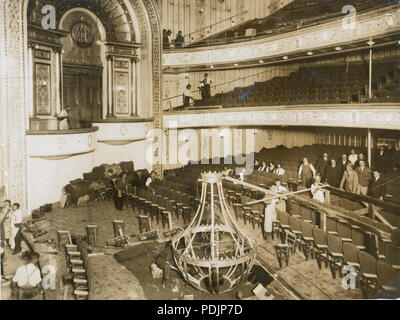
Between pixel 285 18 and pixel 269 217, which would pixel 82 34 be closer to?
pixel 285 18

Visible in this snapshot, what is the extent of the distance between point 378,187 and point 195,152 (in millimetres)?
10811

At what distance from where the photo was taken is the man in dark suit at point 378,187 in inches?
440

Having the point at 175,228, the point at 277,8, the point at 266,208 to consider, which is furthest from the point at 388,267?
the point at 277,8

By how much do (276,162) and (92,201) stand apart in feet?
23.7

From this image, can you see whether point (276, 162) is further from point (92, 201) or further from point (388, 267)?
point (388, 267)

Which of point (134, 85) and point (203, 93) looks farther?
point (203, 93)

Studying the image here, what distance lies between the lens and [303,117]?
1521 centimetres

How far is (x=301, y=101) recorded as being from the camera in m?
15.4

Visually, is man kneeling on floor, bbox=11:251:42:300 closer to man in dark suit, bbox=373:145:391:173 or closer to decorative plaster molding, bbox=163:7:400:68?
man in dark suit, bbox=373:145:391:173

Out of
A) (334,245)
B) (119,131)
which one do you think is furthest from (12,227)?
(119,131)

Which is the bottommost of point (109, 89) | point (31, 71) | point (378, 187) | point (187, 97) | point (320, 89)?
point (378, 187)

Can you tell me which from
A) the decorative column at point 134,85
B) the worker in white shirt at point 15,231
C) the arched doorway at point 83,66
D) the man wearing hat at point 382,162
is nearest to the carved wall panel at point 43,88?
the arched doorway at point 83,66

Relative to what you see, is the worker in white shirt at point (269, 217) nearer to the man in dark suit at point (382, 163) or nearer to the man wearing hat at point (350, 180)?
the man wearing hat at point (350, 180)

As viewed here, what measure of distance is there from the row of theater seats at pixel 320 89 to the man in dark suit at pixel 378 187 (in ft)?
7.69
